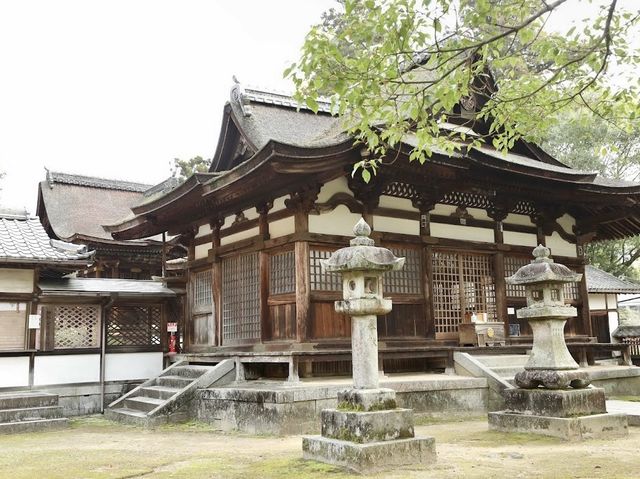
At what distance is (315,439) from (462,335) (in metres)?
7.08

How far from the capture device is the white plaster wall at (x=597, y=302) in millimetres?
26831

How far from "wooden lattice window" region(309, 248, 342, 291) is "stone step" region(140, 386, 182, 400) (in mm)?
3370

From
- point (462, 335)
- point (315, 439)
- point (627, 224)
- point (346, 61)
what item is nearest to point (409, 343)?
point (462, 335)

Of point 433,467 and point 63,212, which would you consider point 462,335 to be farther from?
point 63,212

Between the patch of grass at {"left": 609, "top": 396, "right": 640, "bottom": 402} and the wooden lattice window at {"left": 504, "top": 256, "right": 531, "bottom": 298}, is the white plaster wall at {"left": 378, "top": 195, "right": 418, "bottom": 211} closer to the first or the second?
the wooden lattice window at {"left": 504, "top": 256, "right": 531, "bottom": 298}

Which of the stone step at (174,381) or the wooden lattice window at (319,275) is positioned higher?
the wooden lattice window at (319,275)

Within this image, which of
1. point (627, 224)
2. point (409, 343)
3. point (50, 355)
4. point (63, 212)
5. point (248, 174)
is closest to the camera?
point (248, 174)

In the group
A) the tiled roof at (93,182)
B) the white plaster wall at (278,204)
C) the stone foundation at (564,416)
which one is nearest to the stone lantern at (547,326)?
the stone foundation at (564,416)

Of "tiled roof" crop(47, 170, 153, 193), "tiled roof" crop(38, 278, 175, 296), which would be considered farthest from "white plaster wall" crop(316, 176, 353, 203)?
"tiled roof" crop(47, 170, 153, 193)

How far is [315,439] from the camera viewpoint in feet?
24.6

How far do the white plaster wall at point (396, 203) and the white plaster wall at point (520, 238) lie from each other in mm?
2952

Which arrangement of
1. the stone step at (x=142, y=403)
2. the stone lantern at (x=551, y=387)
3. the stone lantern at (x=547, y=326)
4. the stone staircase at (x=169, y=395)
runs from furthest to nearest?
the stone step at (x=142, y=403) < the stone staircase at (x=169, y=395) < the stone lantern at (x=547, y=326) < the stone lantern at (x=551, y=387)

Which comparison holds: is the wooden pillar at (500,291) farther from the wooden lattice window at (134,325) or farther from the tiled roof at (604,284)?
the tiled roof at (604,284)

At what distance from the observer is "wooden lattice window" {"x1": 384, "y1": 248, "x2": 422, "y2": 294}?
13.3 meters
